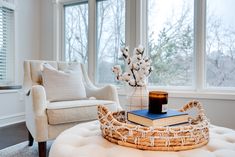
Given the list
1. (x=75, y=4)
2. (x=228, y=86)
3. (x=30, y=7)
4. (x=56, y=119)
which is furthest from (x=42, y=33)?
(x=228, y=86)

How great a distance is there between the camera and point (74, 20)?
12.4 feet

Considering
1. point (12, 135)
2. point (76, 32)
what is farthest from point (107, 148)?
point (76, 32)

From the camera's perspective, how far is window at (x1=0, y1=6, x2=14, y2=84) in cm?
329

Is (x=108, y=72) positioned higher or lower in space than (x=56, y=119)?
higher

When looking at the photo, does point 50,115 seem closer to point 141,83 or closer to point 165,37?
point 141,83

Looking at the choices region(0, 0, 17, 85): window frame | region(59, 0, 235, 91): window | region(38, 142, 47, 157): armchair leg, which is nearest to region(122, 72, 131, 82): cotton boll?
region(38, 142, 47, 157): armchair leg

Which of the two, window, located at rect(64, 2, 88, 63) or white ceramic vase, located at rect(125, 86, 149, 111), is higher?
window, located at rect(64, 2, 88, 63)

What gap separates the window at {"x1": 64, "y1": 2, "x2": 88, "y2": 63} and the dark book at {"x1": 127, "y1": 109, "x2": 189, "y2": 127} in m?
2.78

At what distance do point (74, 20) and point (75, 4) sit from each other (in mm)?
277

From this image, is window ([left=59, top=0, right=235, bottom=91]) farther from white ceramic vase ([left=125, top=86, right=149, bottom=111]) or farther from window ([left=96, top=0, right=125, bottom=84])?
white ceramic vase ([left=125, top=86, right=149, bottom=111])

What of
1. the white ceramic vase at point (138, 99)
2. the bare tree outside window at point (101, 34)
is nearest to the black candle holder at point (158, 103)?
the white ceramic vase at point (138, 99)

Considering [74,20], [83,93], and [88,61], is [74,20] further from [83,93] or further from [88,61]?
[83,93]

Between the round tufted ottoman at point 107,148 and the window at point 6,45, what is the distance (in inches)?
109

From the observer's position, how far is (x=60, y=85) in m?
2.20
